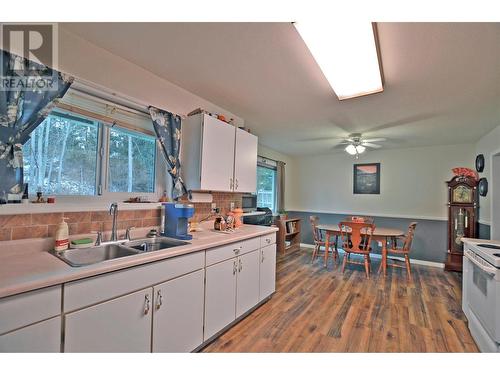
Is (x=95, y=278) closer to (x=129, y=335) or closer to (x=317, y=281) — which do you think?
(x=129, y=335)

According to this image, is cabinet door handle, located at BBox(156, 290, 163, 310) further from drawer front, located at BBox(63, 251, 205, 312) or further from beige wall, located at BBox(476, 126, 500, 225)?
beige wall, located at BBox(476, 126, 500, 225)

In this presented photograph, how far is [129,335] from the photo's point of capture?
4.38 ft

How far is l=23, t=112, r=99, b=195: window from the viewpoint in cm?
157

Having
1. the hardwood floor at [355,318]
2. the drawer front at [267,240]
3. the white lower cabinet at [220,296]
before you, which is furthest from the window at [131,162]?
the hardwood floor at [355,318]

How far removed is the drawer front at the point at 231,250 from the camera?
189cm

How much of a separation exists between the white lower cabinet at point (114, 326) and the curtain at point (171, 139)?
1113 millimetres

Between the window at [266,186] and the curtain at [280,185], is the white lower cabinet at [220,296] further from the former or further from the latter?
the curtain at [280,185]

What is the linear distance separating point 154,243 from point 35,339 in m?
0.96

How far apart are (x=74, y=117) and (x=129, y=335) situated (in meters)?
1.56

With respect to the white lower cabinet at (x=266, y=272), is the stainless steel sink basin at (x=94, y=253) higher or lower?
higher

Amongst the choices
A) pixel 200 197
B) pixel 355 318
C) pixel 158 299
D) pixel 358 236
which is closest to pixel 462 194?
pixel 358 236

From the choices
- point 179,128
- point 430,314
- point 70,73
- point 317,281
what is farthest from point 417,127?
point 70,73
